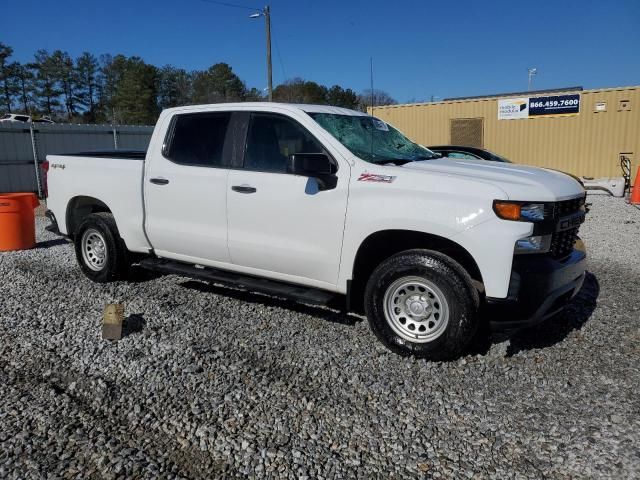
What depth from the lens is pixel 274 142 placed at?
470cm

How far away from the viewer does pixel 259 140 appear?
4797 mm

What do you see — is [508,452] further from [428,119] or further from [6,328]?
[428,119]

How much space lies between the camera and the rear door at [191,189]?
4922mm

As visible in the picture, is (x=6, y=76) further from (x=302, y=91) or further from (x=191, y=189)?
(x=191, y=189)

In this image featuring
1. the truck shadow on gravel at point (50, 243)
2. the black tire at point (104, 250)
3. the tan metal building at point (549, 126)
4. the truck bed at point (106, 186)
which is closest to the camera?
the truck bed at point (106, 186)

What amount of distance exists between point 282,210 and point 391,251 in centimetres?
97

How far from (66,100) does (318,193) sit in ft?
242

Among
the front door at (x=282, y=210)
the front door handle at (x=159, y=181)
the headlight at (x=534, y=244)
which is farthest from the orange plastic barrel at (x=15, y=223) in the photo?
the headlight at (x=534, y=244)

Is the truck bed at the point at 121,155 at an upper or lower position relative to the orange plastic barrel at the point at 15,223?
upper

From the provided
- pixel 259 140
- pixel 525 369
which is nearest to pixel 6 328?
pixel 259 140

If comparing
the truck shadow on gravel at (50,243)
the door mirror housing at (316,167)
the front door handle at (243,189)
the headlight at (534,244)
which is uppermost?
the door mirror housing at (316,167)

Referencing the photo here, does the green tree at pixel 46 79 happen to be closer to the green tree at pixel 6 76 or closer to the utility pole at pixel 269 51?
the green tree at pixel 6 76

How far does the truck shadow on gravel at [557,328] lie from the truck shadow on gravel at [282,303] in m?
1.41

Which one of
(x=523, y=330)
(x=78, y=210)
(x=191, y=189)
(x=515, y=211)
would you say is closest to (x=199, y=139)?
(x=191, y=189)
